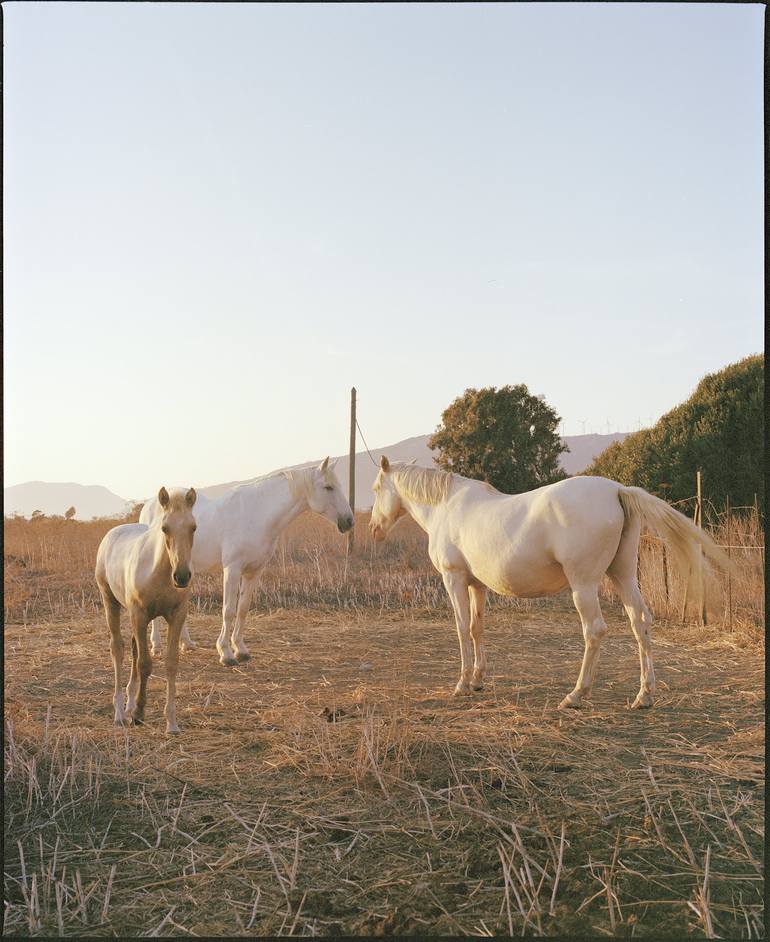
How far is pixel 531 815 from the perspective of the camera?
362 centimetres

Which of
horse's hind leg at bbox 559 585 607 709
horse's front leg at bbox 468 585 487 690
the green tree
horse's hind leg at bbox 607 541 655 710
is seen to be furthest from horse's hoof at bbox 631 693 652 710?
the green tree

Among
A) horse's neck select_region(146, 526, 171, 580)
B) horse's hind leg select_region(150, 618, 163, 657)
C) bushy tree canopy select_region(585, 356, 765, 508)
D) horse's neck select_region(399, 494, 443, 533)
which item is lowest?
horse's hind leg select_region(150, 618, 163, 657)

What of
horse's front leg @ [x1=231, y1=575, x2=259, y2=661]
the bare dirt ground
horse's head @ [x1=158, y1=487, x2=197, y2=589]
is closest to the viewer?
the bare dirt ground

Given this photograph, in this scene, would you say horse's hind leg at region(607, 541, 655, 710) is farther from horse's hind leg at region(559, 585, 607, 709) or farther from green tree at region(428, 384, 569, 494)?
green tree at region(428, 384, 569, 494)

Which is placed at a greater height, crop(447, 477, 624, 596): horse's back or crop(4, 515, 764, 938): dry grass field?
crop(447, 477, 624, 596): horse's back

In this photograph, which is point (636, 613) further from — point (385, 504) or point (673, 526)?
point (385, 504)

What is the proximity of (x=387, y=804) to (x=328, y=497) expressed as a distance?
4.45 m

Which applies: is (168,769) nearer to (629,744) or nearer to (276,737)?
(276,737)

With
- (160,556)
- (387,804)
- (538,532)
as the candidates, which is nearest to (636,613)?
(538,532)

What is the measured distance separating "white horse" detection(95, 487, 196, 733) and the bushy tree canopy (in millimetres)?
8396

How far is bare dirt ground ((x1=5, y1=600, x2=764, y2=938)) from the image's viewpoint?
9.50ft

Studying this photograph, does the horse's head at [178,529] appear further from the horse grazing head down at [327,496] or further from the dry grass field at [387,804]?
the horse grazing head down at [327,496]

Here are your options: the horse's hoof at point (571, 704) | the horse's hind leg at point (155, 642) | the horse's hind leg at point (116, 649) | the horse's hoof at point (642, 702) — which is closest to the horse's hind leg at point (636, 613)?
the horse's hoof at point (642, 702)

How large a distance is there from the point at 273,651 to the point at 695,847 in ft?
18.3
